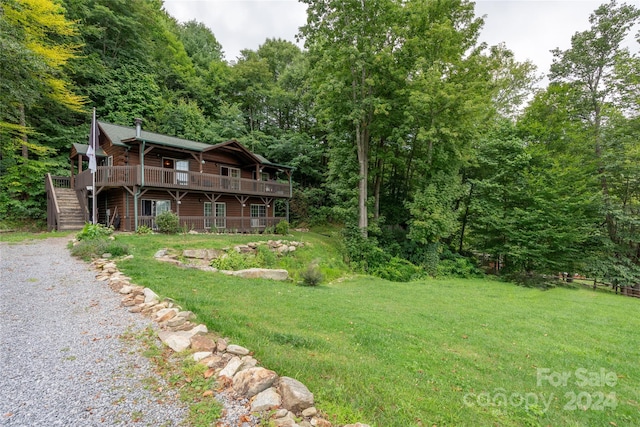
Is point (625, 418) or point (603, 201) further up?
point (603, 201)

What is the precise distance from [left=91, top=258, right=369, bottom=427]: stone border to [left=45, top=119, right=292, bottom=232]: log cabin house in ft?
36.3

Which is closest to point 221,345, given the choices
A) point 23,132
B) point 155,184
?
point 155,184

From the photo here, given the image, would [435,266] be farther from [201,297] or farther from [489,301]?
[201,297]

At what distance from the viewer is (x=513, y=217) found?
50.1 feet

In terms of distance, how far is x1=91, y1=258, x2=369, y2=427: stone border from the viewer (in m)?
2.41

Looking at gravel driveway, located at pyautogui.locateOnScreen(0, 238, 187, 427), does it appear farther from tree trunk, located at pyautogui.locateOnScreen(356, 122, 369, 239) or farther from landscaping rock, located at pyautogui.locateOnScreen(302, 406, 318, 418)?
tree trunk, located at pyautogui.locateOnScreen(356, 122, 369, 239)

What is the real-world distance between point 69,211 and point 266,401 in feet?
59.5

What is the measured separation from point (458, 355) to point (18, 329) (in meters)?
6.63

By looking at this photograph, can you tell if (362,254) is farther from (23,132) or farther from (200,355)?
(23,132)

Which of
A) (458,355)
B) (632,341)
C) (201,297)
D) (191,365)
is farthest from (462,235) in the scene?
(191,365)

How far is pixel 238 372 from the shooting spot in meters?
2.89

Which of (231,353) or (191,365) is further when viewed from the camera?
(231,353)

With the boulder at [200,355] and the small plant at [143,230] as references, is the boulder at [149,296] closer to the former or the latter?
the boulder at [200,355]

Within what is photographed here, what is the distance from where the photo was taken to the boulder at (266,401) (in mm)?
2428
